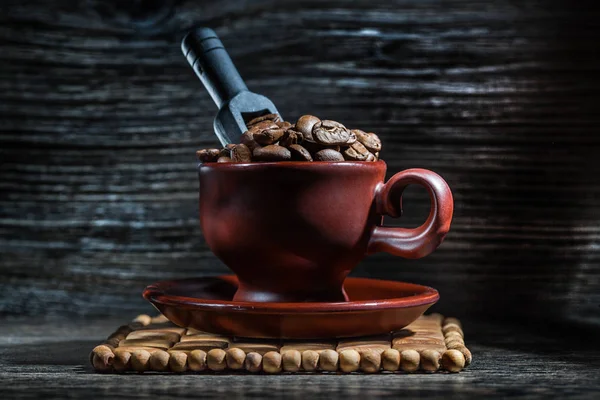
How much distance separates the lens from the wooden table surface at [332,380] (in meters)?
0.62

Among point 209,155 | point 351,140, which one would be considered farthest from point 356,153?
point 209,155

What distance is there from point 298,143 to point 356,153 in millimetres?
60

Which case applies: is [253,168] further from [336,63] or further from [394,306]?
[336,63]

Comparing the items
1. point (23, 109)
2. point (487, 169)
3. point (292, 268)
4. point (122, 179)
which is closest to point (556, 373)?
point (292, 268)

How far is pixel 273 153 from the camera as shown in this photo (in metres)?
0.75

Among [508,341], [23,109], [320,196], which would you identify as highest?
[23,109]

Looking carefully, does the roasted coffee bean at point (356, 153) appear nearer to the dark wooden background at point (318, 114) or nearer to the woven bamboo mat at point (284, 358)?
the woven bamboo mat at point (284, 358)

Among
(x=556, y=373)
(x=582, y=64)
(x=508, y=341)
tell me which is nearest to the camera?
(x=556, y=373)

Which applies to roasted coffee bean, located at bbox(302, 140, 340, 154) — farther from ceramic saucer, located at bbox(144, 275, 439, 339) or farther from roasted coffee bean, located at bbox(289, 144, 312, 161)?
ceramic saucer, located at bbox(144, 275, 439, 339)

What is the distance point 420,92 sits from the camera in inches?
42.9

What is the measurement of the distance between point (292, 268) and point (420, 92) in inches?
16.3

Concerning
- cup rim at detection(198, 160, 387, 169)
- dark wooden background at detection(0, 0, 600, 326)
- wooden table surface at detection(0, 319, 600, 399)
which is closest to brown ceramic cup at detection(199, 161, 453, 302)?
cup rim at detection(198, 160, 387, 169)

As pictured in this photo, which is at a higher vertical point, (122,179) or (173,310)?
(122,179)

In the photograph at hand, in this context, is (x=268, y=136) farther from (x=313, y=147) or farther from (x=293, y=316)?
(x=293, y=316)
